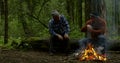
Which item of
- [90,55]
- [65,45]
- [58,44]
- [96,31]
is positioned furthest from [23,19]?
→ [90,55]

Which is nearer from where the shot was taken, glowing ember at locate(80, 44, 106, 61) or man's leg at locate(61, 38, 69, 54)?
glowing ember at locate(80, 44, 106, 61)

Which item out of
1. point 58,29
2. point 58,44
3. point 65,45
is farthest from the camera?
point 58,44

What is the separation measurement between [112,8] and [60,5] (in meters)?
10.5

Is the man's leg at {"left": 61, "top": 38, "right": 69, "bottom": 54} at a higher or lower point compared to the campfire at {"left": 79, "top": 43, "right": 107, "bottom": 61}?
higher

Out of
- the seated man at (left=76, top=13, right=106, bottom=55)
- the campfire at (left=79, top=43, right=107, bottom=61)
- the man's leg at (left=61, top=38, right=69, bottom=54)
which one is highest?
the seated man at (left=76, top=13, right=106, bottom=55)

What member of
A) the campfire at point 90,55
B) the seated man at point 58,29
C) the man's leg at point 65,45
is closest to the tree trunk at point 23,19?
the man's leg at point 65,45

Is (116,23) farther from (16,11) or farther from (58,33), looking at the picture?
(58,33)

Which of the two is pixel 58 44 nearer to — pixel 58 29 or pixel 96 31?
pixel 58 29

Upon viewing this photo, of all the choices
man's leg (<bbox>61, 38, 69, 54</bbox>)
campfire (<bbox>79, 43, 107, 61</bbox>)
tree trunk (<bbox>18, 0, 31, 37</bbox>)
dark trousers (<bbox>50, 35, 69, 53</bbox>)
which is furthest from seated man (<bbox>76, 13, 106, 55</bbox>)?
tree trunk (<bbox>18, 0, 31, 37</bbox>)

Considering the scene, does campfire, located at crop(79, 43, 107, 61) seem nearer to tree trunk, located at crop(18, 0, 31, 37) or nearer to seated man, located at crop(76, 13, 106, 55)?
seated man, located at crop(76, 13, 106, 55)

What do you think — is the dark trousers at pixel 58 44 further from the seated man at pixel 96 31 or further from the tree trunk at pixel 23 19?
the tree trunk at pixel 23 19

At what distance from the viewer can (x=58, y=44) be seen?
44.9 ft

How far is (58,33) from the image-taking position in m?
13.2

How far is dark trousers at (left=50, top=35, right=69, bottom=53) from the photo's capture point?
523 inches
